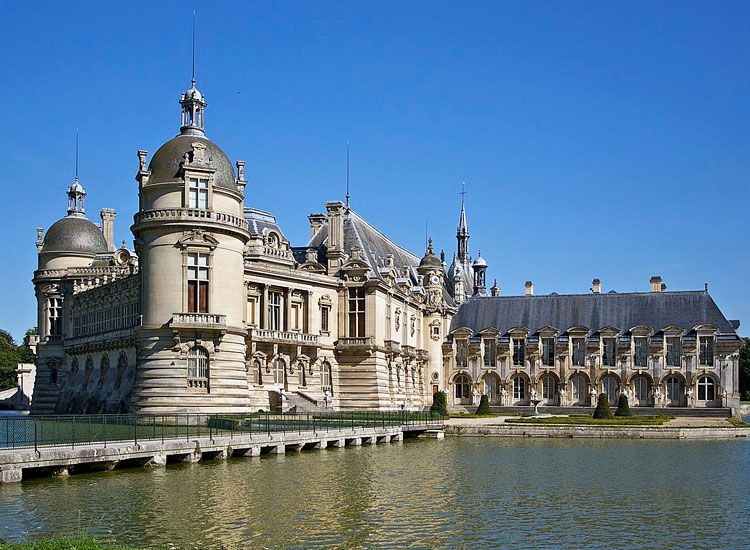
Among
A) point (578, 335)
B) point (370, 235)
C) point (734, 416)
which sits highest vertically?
point (370, 235)

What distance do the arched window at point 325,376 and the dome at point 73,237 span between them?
22196 mm

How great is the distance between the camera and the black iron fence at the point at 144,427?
33.8 metres

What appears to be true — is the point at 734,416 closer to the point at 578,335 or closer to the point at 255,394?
the point at 578,335

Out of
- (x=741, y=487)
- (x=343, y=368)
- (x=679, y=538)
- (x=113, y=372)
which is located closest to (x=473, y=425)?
(x=343, y=368)

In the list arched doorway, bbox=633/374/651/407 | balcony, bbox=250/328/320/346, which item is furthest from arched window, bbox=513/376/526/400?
balcony, bbox=250/328/320/346

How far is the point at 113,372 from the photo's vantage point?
62.8 metres

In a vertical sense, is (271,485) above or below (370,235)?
below

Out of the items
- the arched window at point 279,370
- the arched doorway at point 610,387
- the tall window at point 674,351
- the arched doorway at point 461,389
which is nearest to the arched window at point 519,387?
the arched doorway at point 461,389

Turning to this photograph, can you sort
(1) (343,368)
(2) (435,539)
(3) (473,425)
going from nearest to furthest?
(2) (435,539) → (3) (473,425) → (1) (343,368)

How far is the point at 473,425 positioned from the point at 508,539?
36904 mm

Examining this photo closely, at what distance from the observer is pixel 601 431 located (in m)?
58.6

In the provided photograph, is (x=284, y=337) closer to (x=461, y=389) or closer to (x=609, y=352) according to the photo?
(x=461, y=389)

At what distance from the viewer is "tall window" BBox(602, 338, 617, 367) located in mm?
85500

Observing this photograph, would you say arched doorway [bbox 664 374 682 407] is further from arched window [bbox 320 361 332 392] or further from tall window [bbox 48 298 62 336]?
tall window [bbox 48 298 62 336]
